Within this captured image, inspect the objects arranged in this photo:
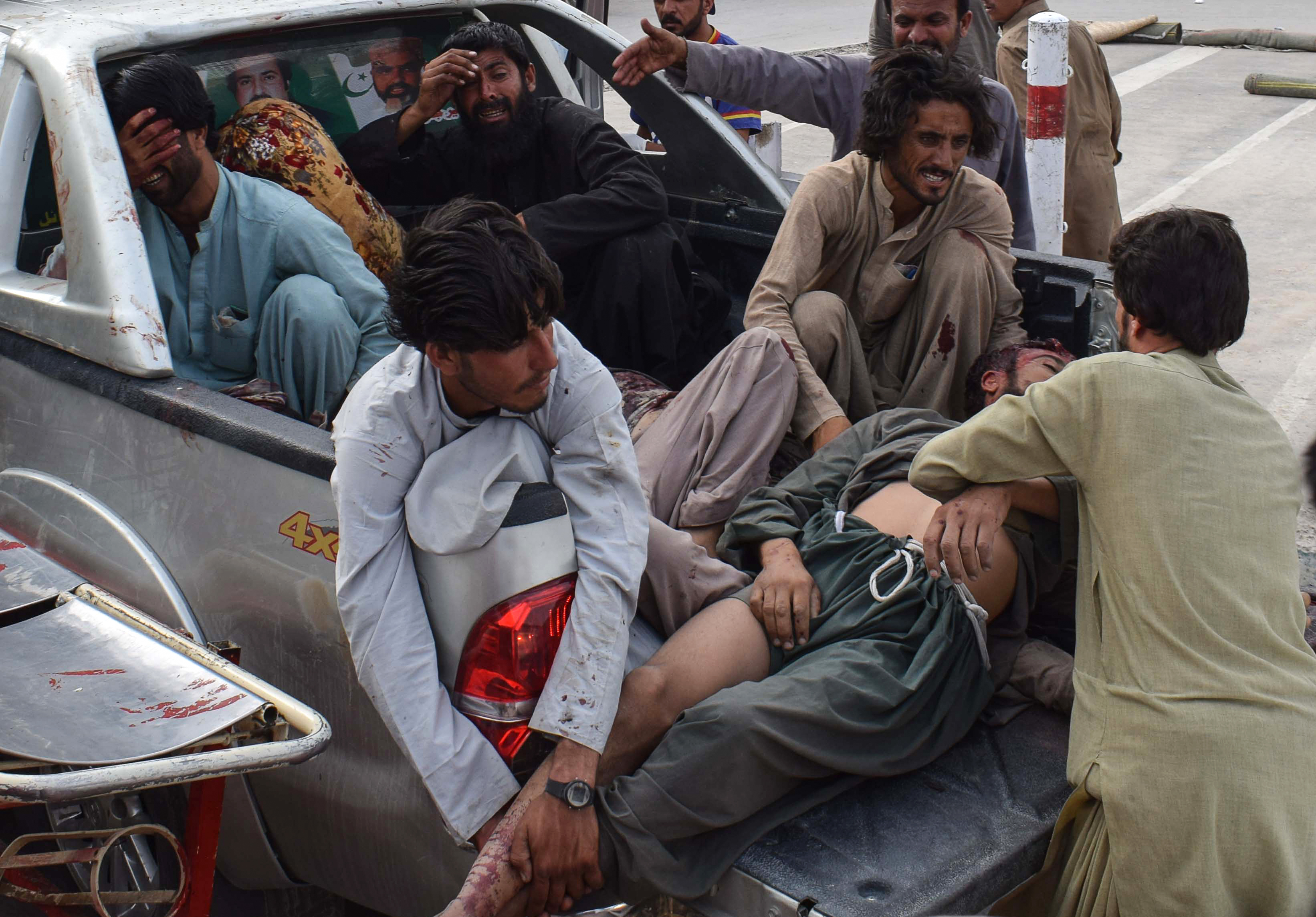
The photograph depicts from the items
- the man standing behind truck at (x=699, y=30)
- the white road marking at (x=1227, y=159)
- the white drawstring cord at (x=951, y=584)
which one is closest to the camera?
the white drawstring cord at (x=951, y=584)

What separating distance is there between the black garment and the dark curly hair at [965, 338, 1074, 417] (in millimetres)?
879

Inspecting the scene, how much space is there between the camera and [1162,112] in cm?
1065

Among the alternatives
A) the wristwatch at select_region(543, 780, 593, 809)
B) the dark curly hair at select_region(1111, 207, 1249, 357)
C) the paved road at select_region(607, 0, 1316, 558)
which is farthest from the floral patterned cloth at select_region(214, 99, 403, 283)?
the paved road at select_region(607, 0, 1316, 558)

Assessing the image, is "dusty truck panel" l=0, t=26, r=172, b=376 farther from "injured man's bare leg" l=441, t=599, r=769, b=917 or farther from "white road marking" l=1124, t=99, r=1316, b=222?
"white road marking" l=1124, t=99, r=1316, b=222

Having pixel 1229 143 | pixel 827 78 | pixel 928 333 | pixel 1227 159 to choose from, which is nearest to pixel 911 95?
pixel 928 333

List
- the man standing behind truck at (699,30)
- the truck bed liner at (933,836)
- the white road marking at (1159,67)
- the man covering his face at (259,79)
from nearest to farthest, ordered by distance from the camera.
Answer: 1. the truck bed liner at (933,836)
2. the man covering his face at (259,79)
3. the man standing behind truck at (699,30)
4. the white road marking at (1159,67)

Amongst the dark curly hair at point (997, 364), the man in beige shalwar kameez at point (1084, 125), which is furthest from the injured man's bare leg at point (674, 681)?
the man in beige shalwar kameez at point (1084, 125)

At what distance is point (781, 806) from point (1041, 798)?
0.39 meters

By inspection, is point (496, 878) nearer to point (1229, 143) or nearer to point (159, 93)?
point (159, 93)

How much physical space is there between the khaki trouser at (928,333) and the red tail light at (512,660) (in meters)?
1.29

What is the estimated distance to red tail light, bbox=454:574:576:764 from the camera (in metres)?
1.88

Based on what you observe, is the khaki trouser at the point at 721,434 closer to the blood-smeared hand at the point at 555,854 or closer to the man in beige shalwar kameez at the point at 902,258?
the man in beige shalwar kameez at the point at 902,258

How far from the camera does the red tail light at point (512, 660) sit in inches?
74.2

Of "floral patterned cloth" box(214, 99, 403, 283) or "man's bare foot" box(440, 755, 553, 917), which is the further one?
"floral patterned cloth" box(214, 99, 403, 283)
